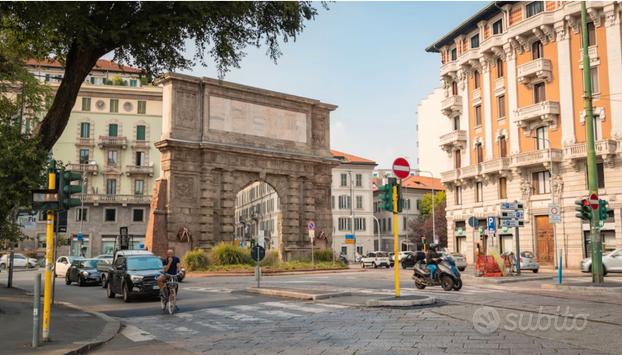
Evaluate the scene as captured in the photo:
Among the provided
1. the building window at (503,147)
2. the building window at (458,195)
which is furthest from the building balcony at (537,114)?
the building window at (458,195)

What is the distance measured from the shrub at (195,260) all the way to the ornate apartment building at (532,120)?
23.1 m

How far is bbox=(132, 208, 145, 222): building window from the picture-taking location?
220 feet

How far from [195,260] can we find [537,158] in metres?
24.7

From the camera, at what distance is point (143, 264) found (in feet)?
64.6

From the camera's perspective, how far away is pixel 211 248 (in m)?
39.9

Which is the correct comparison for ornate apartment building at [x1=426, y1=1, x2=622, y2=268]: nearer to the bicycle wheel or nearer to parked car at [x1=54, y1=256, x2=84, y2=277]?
the bicycle wheel

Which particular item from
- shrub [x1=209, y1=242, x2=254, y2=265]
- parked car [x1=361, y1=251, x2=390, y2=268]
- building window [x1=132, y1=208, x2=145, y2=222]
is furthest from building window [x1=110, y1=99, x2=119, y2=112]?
shrub [x1=209, y1=242, x2=254, y2=265]

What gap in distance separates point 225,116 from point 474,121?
21.4 m

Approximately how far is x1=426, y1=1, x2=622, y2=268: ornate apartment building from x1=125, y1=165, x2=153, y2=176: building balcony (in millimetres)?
34646

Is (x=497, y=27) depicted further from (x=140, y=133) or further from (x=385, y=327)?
(x=140, y=133)

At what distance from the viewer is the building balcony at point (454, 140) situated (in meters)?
50.0

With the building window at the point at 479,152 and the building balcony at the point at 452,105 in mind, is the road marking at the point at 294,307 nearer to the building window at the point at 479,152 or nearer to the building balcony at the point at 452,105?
the building window at the point at 479,152

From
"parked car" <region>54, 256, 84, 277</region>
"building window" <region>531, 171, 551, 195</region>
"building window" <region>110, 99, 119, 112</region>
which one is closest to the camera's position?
"parked car" <region>54, 256, 84, 277</region>

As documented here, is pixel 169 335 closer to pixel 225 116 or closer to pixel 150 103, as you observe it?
pixel 225 116
